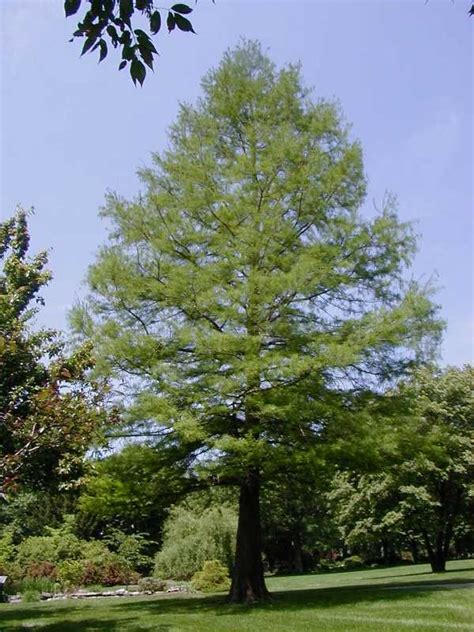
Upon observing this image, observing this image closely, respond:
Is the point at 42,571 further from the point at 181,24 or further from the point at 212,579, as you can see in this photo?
the point at 181,24

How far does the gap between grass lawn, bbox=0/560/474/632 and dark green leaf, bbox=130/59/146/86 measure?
23.4ft

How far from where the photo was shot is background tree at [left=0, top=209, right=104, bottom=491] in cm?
604

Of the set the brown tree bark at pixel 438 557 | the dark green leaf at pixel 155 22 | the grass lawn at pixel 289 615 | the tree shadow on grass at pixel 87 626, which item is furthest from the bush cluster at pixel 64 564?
the dark green leaf at pixel 155 22

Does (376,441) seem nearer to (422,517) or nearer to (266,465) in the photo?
(266,465)

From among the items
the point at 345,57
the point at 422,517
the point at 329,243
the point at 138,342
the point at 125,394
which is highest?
the point at 345,57

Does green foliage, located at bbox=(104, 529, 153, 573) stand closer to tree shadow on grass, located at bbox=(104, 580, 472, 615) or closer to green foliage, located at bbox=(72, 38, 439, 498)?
tree shadow on grass, located at bbox=(104, 580, 472, 615)

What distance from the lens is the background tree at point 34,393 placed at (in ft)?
19.8

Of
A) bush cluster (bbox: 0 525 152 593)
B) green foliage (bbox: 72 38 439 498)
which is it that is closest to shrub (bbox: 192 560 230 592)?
bush cluster (bbox: 0 525 152 593)

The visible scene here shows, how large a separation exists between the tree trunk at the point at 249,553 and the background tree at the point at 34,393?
354 centimetres

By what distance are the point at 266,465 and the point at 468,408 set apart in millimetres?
12617

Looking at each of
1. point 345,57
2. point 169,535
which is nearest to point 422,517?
point 169,535

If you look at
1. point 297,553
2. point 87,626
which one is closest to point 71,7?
point 87,626

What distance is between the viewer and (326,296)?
12.1 meters

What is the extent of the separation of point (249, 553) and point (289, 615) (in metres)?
2.49
